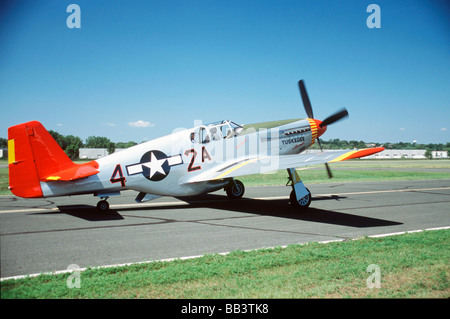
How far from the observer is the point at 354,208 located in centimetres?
1239

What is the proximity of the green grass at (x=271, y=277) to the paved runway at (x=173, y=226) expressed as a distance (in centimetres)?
83

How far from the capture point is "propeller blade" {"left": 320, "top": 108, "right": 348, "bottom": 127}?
14.2m

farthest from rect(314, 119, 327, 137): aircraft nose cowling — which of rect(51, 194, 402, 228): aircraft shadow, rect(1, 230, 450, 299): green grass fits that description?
rect(1, 230, 450, 299): green grass

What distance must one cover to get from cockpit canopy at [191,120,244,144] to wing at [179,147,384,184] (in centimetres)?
122

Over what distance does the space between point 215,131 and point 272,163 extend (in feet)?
10.6

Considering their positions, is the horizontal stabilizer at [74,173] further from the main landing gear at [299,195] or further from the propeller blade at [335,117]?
the propeller blade at [335,117]

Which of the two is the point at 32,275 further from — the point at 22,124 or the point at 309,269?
the point at 22,124

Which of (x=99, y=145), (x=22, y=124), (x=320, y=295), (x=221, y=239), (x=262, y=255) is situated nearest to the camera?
(x=320, y=295)

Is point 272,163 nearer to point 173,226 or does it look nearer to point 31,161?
point 173,226

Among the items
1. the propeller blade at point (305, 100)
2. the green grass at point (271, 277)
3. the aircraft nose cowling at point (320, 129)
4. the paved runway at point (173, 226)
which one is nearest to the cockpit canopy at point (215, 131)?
the paved runway at point (173, 226)

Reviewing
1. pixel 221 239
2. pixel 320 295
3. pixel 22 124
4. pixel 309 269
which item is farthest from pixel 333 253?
pixel 22 124

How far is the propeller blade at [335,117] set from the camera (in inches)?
560

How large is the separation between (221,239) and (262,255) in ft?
5.74

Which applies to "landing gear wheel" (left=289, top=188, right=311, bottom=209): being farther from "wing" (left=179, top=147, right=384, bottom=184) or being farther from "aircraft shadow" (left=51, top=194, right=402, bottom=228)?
"wing" (left=179, top=147, right=384, bottom=184)
